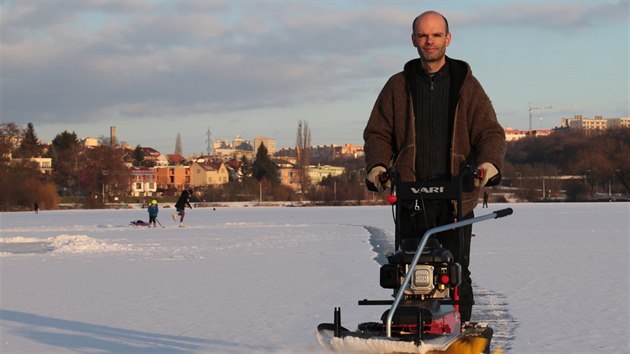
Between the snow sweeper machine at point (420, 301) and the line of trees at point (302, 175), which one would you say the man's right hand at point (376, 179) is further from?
the line of trees at point (302, 175)

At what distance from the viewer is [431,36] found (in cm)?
442

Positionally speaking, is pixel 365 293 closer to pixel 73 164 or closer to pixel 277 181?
pixel 73 164

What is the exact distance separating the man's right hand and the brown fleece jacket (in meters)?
0.05

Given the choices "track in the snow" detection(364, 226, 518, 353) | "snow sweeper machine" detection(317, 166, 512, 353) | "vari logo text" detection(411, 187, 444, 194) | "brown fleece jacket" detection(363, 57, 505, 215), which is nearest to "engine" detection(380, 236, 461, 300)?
"snow sweeper machine" detection(317, 166, 512, 353)

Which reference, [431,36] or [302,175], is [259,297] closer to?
[431,36]

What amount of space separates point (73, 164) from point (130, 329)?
107 metres

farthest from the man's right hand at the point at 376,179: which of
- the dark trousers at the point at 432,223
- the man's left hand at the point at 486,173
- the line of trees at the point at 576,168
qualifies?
the line of trees at the point at 576,168

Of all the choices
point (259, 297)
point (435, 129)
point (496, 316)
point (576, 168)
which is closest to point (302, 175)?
point (576, 168)

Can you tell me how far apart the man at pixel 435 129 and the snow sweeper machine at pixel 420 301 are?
121 millimetres

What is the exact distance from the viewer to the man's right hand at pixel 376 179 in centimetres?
440

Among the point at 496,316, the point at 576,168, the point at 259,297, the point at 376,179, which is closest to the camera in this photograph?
the point at 376,179

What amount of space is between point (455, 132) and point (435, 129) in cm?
10

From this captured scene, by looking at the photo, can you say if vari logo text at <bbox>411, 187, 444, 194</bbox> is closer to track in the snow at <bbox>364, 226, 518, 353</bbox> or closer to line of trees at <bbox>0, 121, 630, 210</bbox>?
track in the snow at <bbox>364, 226, 518, 353</bbox>

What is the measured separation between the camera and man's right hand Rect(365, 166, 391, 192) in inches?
173
